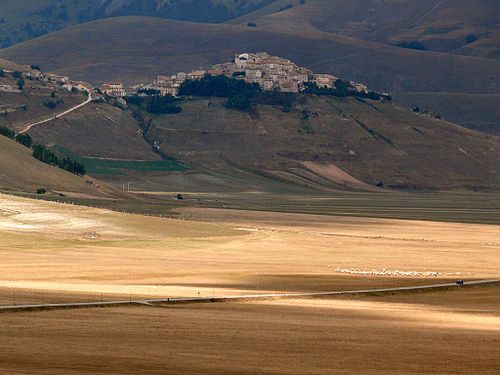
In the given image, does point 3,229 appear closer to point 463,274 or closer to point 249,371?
point 463,274

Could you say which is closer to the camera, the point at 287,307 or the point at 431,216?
the point at 287,307

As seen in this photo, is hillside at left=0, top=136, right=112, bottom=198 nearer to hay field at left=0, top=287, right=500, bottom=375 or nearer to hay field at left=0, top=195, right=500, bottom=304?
hay field at left=0, top=195, right=500, bottom=304

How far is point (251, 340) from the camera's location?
48.1m

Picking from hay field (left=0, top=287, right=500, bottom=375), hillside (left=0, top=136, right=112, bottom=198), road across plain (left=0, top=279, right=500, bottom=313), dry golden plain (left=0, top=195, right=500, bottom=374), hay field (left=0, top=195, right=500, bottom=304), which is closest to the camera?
hay field (left=0, top=287, right=500, bottom=375)

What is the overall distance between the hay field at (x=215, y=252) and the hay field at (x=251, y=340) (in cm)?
737

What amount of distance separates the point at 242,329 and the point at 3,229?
196ft

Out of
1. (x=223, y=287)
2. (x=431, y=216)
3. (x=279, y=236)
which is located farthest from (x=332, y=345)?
(x=431, y=216)

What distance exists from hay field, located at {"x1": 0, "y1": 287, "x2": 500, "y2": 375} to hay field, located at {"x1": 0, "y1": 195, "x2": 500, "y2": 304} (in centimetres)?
737

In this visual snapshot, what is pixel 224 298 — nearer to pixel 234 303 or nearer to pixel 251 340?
pixel 234 303

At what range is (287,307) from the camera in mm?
61062

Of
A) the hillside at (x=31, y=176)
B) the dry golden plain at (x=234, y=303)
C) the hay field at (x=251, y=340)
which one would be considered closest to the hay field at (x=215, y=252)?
the dry golden plain at (x=234, y=303)

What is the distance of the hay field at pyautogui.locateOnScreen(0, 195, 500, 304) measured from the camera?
73688 mm

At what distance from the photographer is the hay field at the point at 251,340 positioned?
1670 inches

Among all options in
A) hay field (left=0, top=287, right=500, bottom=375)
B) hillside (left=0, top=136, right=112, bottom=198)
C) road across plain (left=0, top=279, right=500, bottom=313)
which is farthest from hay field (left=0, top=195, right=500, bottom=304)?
hillside (left=0, top=136, right=112, bottom=198)
